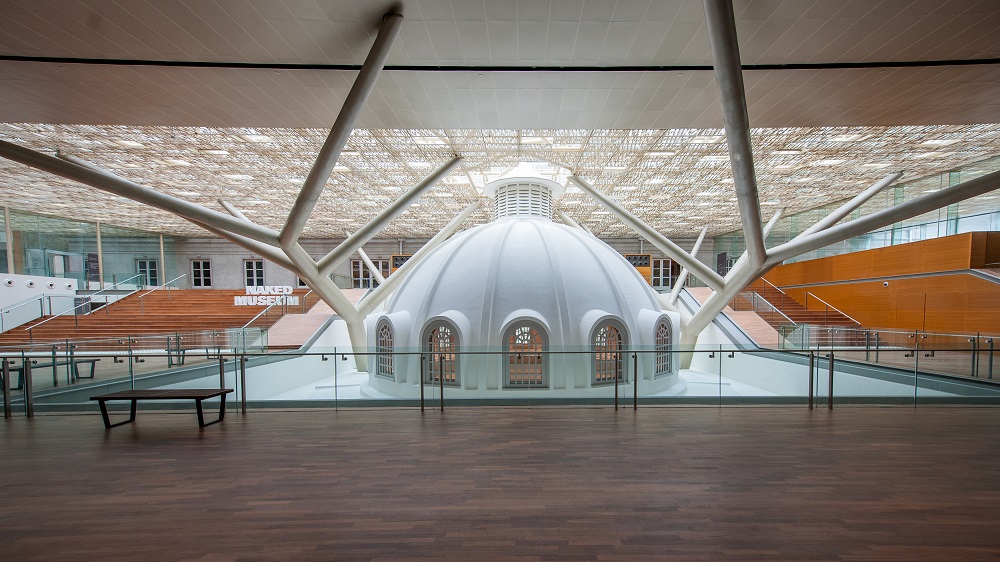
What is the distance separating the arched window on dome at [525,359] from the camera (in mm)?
11820

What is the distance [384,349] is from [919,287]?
87.3 ft

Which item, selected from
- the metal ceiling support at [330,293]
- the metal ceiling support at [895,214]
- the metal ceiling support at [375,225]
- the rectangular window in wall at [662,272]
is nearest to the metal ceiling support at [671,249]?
the metal ceiling support at [895,214]

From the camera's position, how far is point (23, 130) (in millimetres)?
13906

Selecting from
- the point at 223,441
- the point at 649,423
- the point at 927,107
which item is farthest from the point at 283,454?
the point at 927,107

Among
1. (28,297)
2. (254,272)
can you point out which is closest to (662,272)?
(254,272)

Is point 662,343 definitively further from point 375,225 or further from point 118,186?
point 118,186

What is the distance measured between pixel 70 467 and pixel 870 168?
29214 millimetres

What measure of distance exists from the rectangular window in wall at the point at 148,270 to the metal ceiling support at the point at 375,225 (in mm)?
38386

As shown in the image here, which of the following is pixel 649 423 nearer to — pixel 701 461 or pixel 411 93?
pixel 701 461

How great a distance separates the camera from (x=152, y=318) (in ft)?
84.9

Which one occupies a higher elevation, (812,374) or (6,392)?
(812,374)

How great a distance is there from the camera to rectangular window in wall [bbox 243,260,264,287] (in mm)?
41531

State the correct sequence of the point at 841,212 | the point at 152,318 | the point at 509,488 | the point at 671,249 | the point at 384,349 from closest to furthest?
1. the point at 509,488
2. the point at 384,349
3. the point at 841,212
4. the point at 671,249
5. the point at 152,318

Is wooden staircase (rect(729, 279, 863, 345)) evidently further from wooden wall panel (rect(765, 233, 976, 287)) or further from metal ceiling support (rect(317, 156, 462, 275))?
metal ceiling support (rect(317, 156, 462, 275))
